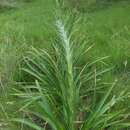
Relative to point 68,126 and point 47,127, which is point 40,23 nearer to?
point 47,127

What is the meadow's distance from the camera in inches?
158

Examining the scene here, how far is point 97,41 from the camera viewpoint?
6648 mm

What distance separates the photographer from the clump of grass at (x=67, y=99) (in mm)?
3951

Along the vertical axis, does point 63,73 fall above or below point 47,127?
above

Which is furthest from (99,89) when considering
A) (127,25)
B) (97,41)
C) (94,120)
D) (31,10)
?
(31,10)

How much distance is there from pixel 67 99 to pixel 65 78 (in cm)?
25

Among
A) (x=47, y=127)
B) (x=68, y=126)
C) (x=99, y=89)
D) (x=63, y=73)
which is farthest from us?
(x=99, y=89)

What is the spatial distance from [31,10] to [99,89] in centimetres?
474

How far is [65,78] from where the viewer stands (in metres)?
4.06

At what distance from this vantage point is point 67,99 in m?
3.89

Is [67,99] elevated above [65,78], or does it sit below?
below

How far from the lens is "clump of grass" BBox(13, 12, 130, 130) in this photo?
3.95 meters

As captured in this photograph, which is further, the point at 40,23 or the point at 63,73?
the point at 40,23

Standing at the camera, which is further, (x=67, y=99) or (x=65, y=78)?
(x=65, y=78)
